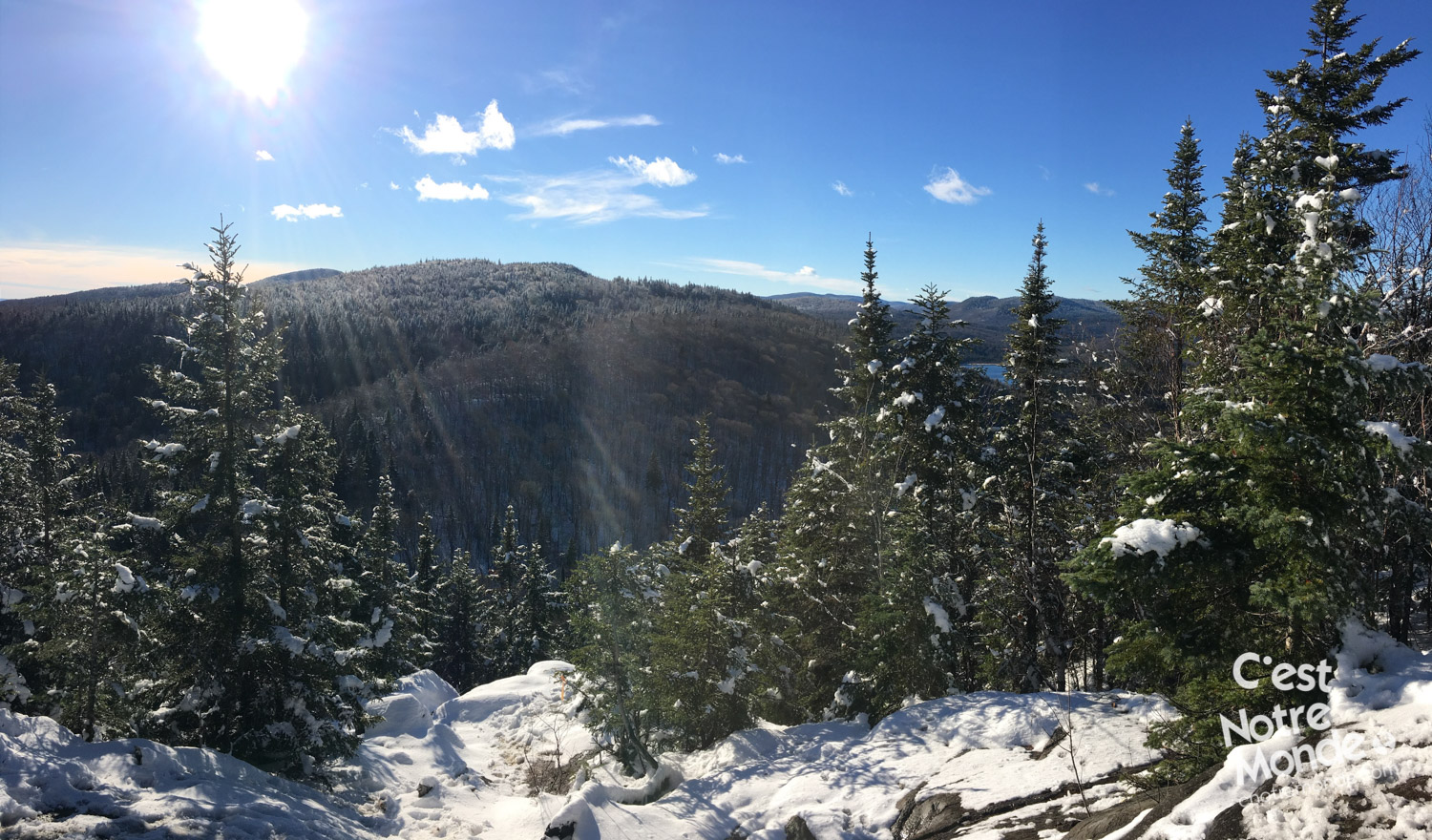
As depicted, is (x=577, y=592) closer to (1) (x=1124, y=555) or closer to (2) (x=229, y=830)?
(2) (x=229, y=830)

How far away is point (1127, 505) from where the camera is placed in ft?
24.1

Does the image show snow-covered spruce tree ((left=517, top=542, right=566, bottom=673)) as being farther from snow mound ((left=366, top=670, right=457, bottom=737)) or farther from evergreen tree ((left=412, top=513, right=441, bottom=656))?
snow mound ((left=366, top=670, right=457, bottom=737))

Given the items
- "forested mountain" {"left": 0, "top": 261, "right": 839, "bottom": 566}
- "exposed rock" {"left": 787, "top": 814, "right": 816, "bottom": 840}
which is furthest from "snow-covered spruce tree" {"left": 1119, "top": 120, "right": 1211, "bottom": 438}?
"forested mountain" {"left": 0, "top": 261, "right": 839, "bottom": 566}

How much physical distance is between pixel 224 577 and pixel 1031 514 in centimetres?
1745

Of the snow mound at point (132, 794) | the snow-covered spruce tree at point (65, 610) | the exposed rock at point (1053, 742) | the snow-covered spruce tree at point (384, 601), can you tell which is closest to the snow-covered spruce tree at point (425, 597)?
the snow-covered spruce tree at point (384, 601)

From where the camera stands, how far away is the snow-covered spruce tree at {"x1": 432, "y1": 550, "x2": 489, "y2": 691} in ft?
130

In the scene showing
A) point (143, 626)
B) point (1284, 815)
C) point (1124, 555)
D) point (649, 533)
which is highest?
point (1124, 555)

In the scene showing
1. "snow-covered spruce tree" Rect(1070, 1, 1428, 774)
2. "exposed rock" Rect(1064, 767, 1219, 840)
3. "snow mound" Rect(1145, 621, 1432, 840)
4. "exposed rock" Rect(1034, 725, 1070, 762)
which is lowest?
"exposed rock" Rect(1034, 725, 1070, 762)

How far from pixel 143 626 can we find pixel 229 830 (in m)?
6.70

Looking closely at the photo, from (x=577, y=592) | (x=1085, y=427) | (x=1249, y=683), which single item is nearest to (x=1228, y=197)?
(x=1085, y=427)

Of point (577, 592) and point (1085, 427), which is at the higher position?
point (1085, 427)

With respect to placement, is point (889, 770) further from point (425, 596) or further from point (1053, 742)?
point (425, 596)

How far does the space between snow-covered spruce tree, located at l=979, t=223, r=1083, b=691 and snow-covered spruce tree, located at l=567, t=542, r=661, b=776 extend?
8.78 meters

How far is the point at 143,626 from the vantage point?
527 inches
